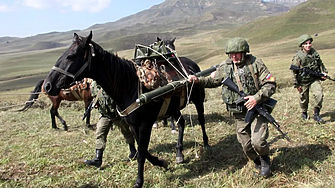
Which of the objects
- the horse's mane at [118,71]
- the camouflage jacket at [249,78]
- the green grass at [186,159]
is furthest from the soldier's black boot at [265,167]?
the horse's mane at [118,71]

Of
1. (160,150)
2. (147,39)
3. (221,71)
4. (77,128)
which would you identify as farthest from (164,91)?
(147,39)

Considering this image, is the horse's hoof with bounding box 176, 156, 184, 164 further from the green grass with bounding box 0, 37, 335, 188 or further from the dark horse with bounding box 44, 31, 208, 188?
the dark horse with bounding box 44, 31, 208, 188

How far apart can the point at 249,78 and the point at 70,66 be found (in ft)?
9.67

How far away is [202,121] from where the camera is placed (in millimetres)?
6816

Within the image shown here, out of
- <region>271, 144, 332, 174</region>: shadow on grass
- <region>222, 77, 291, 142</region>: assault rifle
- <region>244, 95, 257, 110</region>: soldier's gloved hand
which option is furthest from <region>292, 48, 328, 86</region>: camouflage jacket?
<region>244, 95, 257, 110</region>: soldier's gloved hand

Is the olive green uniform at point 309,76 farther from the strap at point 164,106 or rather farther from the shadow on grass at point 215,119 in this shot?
the strap at point 164,106

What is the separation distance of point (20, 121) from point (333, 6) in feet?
316

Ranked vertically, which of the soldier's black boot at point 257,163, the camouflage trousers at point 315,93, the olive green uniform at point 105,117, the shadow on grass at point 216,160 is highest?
the olive green uniform at point 105,117

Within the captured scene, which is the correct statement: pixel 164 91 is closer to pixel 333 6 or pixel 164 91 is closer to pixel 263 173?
pixel 263 173

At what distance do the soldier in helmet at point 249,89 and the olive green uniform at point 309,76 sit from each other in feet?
12.3

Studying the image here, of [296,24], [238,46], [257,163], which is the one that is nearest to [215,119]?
[257,163]

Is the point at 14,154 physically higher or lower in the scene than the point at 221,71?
lower

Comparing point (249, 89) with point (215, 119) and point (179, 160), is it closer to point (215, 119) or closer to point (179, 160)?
point (179, 160)

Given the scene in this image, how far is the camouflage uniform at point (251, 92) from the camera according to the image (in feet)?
13.8
